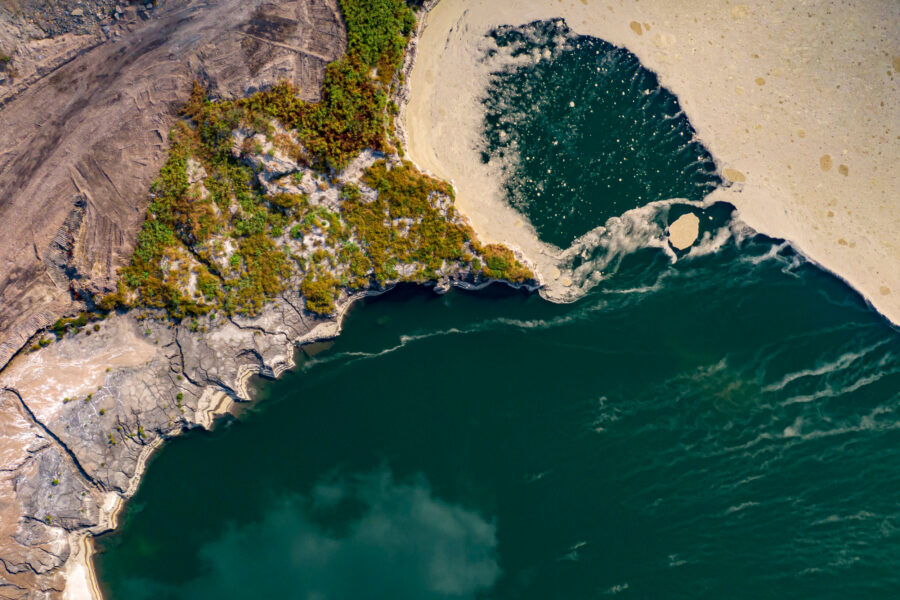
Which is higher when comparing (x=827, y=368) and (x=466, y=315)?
(x=827, y=368)

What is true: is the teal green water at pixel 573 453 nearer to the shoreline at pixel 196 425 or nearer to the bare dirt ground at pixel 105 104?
the shoreline at pixel 196 425

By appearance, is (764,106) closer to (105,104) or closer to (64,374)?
(105,104)

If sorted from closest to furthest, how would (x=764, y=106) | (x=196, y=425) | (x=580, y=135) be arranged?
1. (x=764, y=106)
2. (x=196, y=425)
3. (x=580, y=135)

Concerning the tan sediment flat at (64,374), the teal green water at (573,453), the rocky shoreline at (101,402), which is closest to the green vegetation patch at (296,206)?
the rocky shoreline at (101,402)

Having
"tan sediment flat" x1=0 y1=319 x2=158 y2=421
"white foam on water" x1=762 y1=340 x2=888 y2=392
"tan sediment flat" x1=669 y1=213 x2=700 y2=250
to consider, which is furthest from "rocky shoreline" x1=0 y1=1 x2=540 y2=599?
"white foam on water" x1=762 y1=340 x2=888 y2=392

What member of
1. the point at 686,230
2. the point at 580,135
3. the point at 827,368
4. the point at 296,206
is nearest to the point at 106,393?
the point at 296,206
